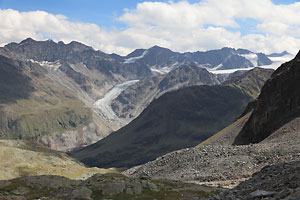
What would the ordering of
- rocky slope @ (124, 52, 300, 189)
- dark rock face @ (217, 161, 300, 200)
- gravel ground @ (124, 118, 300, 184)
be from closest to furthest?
dark rock face @ (217, 161, 300, 200) → rocky slope @ (124, 52, 300, 189) → gravel ground @ (124, 118, 300, 184)

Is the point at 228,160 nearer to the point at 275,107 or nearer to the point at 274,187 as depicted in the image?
the point at 274,187

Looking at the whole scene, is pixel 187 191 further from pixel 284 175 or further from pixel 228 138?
pixel 228 138

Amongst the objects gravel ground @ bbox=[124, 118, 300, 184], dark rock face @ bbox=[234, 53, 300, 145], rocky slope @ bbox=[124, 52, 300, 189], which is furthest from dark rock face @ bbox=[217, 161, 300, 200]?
dark rock face @ bbox=[234, 53, 300, 145]

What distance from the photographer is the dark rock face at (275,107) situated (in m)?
120

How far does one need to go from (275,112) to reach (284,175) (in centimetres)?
10122

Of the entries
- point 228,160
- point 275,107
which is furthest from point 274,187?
point 275,107

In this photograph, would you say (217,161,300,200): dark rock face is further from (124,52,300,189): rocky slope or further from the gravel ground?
the gravel ground

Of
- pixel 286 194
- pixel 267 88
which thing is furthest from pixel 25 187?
pixel 267 88

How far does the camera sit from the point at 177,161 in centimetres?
9456

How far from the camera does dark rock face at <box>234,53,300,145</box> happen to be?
393 ft

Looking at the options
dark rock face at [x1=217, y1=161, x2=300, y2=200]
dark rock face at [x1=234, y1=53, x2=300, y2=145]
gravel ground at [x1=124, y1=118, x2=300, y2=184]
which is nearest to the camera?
dark rock face at [x1=217, y1=161, x2=300, y2=200]

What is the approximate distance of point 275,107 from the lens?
130m

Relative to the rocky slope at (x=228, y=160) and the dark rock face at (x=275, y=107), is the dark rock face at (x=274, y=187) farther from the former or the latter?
the dark rock face at (x=275, y=107)

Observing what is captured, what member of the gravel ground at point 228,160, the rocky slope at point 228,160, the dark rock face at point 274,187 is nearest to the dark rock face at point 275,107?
the rocky slope at point 228,160
